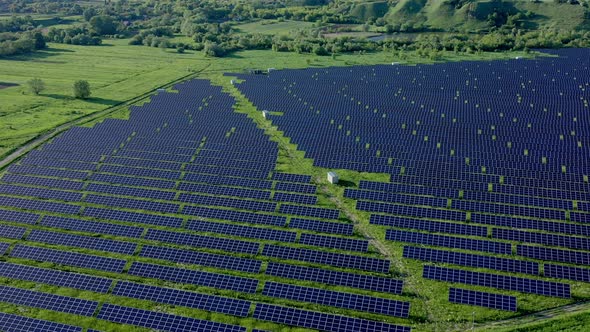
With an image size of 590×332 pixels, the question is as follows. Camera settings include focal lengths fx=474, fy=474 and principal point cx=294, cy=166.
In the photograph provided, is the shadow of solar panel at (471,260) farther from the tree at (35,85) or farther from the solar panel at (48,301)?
the tree at (35,85)

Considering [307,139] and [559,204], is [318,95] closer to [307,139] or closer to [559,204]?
[307,139]

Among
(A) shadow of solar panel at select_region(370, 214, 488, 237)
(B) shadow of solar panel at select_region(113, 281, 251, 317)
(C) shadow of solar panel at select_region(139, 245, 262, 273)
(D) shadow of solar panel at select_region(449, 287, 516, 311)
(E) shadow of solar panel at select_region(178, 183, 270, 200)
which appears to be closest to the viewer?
(D) shadow of solar panel at select_region(449, 287, 516, 311)

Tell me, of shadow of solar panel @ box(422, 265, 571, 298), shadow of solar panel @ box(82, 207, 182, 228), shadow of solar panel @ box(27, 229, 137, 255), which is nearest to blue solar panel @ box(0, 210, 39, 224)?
shadow of solar panel @ box(27, 229, 137, 255)

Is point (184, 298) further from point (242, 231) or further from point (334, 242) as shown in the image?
point (334, 242)

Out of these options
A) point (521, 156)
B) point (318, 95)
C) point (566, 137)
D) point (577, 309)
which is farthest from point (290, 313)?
point (318, 95)

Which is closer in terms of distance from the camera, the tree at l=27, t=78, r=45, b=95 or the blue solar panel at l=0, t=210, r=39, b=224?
the blue solar panel at l=0, t=210, r=39, b=224

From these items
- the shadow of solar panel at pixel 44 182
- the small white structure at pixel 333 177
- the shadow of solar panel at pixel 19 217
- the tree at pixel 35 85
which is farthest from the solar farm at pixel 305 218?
the tree at pixel 35 85

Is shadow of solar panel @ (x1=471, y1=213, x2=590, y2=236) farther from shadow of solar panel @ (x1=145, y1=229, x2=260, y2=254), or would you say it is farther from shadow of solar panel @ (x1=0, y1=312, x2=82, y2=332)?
shadow of solar panel @ (x1=0, y1=312, x2=82, y2=332)
